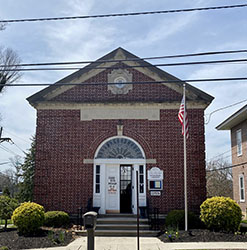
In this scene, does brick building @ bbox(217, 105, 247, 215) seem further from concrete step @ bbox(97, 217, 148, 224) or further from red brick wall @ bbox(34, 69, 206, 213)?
concrete step @ bbox(97, 217, 148, 224)

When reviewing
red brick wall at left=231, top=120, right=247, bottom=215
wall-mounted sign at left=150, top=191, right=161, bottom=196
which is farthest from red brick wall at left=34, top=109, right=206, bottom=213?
red brick wall at left=231, top=120, right=247, bottom=215

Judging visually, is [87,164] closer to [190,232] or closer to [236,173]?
[190,232]

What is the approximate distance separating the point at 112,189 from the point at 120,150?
1.87 m

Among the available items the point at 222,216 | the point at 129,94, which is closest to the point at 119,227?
the point at 222,216

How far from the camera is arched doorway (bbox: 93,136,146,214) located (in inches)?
642

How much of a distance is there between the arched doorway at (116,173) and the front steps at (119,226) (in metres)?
0.81

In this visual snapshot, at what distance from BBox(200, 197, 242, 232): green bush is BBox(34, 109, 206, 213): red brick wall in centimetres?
281

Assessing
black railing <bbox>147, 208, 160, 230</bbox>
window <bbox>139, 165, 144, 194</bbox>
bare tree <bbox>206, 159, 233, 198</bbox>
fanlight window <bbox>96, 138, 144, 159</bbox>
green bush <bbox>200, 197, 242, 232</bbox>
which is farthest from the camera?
bare tree <bbox>206, 159, 233, 198</bbox>

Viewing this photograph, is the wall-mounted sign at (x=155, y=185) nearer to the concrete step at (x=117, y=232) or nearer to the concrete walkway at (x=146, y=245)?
the concrete step at (x=117, y=232)

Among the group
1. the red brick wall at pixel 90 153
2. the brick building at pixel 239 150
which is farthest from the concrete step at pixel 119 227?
the brick building at pixel 239 150

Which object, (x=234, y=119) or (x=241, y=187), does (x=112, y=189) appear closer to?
(x=234, y=119)

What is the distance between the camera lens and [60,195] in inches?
648

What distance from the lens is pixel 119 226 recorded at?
14.3 metres

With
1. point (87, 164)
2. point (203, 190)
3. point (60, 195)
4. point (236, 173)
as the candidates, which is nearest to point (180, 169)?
point (203, 190)
